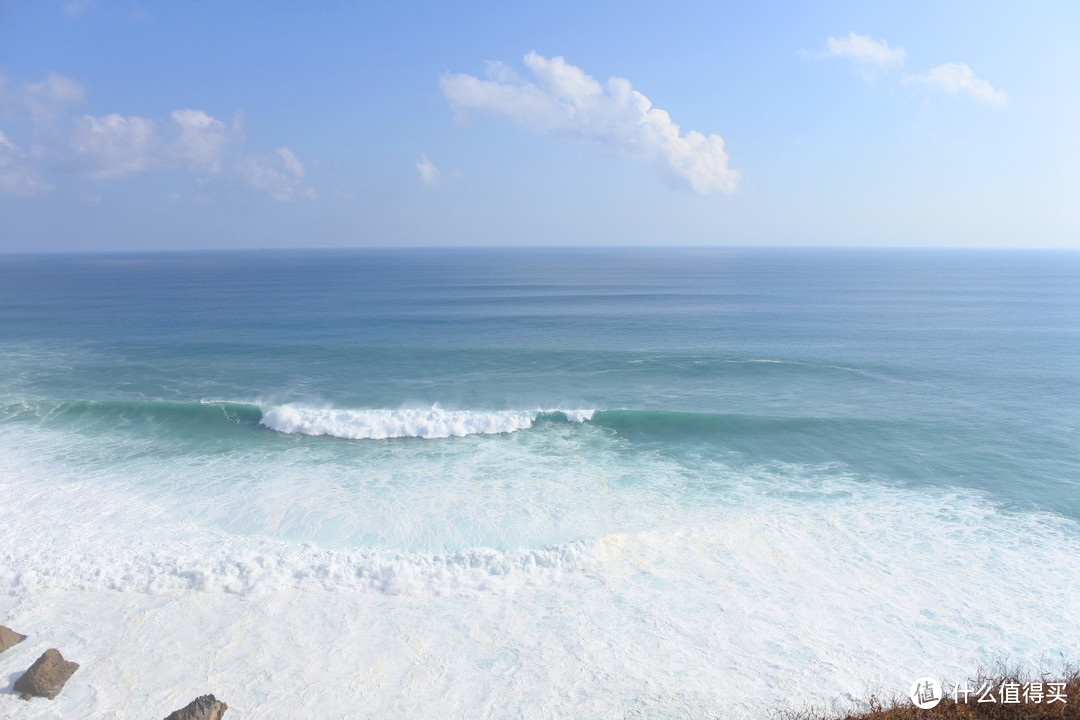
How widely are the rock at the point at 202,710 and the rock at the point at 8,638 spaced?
4654 mm

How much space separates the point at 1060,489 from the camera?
1925cm

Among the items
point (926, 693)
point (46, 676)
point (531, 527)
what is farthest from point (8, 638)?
point (926, 693)

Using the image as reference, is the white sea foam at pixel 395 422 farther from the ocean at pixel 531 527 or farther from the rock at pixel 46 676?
the rock at pixel 46 676

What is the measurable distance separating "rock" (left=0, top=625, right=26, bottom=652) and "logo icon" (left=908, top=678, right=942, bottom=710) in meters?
16.4

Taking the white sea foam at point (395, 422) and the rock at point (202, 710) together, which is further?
the white sea foam at point (395, 422)

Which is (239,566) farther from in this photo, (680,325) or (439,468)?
(680,325)

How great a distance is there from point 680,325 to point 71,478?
41414 millimetres

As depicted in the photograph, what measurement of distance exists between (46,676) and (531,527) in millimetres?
10636

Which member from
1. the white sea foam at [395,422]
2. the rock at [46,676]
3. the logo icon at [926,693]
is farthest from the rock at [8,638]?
the logo icon at [926,693]

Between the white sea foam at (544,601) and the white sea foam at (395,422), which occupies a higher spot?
the white sea foam at (395,422)

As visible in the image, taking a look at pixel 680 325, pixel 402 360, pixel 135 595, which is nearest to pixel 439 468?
pixel 135 595

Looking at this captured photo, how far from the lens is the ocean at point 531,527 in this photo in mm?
11359

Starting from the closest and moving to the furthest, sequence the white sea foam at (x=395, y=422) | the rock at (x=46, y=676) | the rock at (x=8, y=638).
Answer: the rock at (x=46, y=676)
the rock at (x=8, y=638)
the white sea foam at (x=395, y=422)

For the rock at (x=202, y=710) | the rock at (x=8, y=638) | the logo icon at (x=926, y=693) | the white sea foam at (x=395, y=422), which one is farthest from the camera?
the white sea foam at (x=395, y=422)
